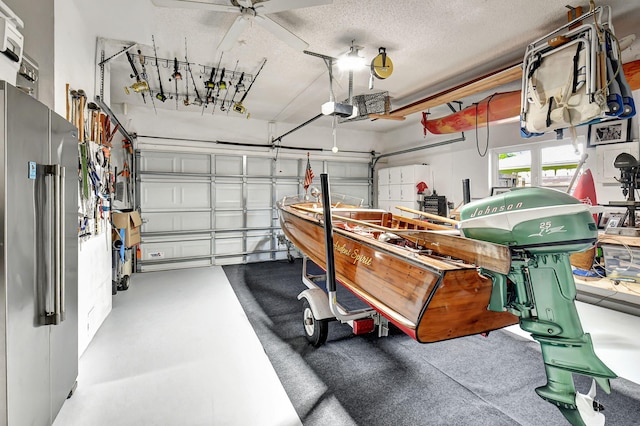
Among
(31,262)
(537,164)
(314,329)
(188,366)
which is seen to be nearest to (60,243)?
(31,262)

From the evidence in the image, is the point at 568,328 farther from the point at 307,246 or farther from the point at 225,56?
the point at 225,56

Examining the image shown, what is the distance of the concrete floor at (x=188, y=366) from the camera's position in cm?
206

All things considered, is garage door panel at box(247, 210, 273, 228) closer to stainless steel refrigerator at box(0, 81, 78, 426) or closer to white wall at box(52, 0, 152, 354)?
white wall at box(52, 0, 152, 354)

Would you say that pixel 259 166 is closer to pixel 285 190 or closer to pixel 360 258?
pixel 285 190

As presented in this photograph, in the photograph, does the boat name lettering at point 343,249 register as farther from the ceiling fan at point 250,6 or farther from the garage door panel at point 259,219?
the garage door panel at point 259,219

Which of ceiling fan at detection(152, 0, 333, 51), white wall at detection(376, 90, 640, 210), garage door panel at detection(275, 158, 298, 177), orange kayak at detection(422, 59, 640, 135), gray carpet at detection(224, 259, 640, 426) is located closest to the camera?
gray carpet at detection(224, 259, 640, 426)

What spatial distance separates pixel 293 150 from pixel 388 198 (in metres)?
2.81

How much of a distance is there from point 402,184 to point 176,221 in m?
5.40

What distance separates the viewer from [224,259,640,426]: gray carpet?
79.4 inches

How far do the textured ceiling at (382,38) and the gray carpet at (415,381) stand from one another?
330 cm

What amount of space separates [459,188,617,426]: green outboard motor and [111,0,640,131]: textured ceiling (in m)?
2.28

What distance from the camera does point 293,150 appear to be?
24.1 ft

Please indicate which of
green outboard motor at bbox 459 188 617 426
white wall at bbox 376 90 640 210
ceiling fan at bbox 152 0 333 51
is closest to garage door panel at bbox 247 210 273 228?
white wall at bbox 376 90 640 210

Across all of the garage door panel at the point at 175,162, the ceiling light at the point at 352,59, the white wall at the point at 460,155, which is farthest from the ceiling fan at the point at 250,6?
the garage door panel at the point at 175,162
